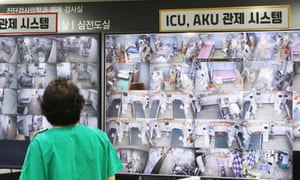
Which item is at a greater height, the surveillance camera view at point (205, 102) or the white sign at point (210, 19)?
the white sign at point (210, 19)

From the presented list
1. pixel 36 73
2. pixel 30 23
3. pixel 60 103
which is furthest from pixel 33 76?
pixel 60 103

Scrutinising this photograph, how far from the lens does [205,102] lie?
4418 millimetres

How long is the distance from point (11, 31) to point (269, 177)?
9.92ft

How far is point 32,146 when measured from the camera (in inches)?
77.4

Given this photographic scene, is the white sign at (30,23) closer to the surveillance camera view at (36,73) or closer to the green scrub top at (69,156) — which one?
the surveillance camera view at (36,73)

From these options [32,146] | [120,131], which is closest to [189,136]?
A: [120,131]

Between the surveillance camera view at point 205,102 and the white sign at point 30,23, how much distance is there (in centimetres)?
60

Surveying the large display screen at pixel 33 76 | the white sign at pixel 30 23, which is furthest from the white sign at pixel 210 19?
the white sign at pixel 30 23

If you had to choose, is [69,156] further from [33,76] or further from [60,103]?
[33,76]

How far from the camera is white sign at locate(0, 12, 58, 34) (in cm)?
469

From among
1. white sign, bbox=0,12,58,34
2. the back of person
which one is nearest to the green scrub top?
the back of person

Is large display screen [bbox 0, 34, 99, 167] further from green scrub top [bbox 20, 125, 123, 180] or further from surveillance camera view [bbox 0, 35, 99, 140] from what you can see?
green scrub top [bbox 20, 125, 123, 180]

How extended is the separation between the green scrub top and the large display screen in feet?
8.15

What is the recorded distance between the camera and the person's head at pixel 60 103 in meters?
2.01
